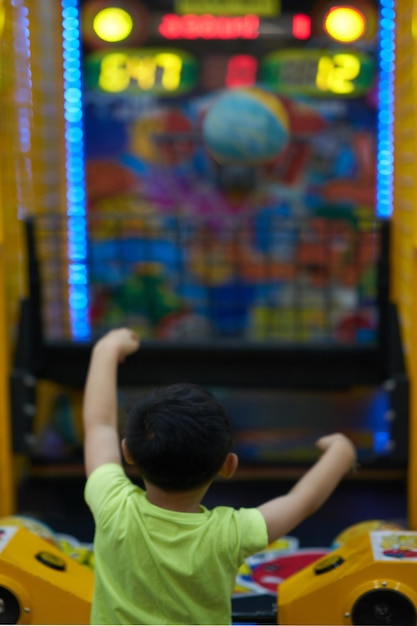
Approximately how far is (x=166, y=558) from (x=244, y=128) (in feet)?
7.94

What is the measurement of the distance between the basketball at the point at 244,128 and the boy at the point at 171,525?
2.22 meters

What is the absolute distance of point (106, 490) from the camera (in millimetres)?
1887

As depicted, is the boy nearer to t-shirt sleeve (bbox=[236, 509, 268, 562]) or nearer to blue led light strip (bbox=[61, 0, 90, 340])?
t-shirt sleeve (bbox=[236, 509, 268, 562])

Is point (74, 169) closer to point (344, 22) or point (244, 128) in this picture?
point (244, 128)

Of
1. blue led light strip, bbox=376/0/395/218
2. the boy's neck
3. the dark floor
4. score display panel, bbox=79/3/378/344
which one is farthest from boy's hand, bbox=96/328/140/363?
blue led light strip, bbox=376/0/395/218

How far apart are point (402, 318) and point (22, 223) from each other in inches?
57.3

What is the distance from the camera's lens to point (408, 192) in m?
3.51

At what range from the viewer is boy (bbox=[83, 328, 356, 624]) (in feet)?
5.76

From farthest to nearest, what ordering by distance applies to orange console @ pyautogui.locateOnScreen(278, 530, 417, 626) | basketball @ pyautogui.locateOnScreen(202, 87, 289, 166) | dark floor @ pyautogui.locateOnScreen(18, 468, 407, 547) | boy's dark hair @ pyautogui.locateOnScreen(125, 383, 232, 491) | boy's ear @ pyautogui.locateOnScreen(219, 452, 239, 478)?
1. basketball @ pyautogui.locateOnScreen(202, 87, 289, 166)
2. dark floor @ pyautogui.locateOnScreen(18, 468, 407, 547)
3. orange console @ pyautogui.locateOnScreen(278, 530, 417, 626)
4. boy's ear @ pyautogui.locateOnScreen(219, 452, 239, 478)
5. boy's dark hair @ pyautogui.locateOnScreen(125, 383, 232, 491)

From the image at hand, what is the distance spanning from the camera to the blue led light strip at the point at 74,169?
418cm

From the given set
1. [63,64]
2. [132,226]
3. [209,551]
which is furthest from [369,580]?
[63,64]

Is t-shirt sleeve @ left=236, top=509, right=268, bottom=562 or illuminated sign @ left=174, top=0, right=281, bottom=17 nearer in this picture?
t-shirt sleeve @ left=236, top=509, right=268, bottom=562

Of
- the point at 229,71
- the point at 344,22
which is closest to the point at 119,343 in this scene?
the point at 229,71

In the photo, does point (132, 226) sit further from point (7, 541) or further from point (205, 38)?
point (7, 541)
